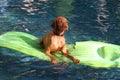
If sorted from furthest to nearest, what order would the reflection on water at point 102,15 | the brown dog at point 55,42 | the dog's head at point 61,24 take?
the reflection on water at point 102,15 < the brown dog at point 55,42 < the dog's head at point 61,24

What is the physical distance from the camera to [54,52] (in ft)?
34.4

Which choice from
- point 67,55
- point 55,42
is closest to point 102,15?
point 67,55

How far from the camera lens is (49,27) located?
15.1 m

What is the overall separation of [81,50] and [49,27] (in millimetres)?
4529

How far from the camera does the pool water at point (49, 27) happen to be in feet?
32.2

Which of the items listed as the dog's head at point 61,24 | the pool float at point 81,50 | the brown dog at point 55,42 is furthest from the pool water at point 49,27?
the dog's head at point 61,24

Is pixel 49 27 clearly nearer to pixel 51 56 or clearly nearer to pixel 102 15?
pixel 102 15

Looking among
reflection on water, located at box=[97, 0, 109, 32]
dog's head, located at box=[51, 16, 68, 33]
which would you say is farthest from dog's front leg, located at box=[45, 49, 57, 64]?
reflection on water, located at box=[97, 0, 109, 32]

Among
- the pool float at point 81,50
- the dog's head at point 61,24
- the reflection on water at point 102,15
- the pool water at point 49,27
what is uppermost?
the dog's head at point 61,24

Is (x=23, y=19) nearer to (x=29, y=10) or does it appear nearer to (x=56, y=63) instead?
(x=29, y=10)

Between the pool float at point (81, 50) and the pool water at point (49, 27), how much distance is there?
19 centimetres

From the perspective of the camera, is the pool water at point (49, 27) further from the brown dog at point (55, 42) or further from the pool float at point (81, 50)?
the brown dog at point (55, 42)

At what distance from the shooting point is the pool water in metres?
9.80

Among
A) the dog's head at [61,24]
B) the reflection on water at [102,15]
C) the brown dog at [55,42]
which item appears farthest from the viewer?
the reflection on water at [102,15]
